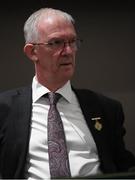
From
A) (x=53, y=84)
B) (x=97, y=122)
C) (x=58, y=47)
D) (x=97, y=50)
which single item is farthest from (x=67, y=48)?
(x=97, y=50)

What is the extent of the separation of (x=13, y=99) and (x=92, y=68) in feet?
3.52

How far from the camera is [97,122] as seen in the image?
68.8 inches

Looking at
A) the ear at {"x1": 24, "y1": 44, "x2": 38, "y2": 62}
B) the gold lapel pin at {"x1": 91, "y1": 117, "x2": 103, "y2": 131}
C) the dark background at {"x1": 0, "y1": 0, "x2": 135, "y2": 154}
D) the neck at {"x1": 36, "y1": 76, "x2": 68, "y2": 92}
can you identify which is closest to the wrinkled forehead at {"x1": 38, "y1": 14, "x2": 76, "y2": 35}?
the ear at {"x1": 24, "y1": 44, "x2": 38, "y2": 62}

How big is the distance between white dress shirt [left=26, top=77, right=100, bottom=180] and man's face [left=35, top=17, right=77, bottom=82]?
9 cm

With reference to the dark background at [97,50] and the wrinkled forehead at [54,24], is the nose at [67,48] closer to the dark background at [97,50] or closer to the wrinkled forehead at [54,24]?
the wrinkled forehead at [54,24]

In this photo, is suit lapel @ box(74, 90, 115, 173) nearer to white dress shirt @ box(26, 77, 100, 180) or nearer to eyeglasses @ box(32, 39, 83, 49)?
white dress shirt @ box(26, 77, 100, 180)

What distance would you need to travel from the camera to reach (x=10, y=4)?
264 cm

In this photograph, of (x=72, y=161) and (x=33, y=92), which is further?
(x=33, y=92)

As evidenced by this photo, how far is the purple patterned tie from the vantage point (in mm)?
1578

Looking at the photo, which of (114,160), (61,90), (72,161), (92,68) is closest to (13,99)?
(61,90)

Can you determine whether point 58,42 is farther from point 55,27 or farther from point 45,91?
point 45,91

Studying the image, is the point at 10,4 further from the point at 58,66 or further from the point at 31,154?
the point at 31,154

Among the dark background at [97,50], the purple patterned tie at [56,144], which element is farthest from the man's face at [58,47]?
the dark background at [97,50]

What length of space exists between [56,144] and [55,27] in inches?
20.2
